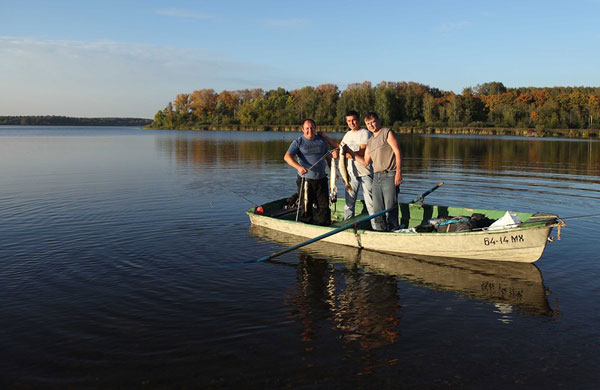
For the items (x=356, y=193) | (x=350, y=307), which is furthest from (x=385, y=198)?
(x=350, y=307)

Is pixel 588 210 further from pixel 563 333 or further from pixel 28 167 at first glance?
pixel 28 167

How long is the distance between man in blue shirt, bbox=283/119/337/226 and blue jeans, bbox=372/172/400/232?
1146mm

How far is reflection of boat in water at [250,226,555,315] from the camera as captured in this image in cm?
726

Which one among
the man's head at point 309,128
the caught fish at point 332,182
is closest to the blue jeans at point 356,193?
the caught fish at point 332,182

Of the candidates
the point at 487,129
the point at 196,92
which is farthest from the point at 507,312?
the point at 196,92

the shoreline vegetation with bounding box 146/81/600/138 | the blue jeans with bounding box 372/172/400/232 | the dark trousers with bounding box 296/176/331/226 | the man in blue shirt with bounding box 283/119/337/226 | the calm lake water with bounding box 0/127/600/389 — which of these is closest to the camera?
the calm lake water with bounding box 0/127/600/389

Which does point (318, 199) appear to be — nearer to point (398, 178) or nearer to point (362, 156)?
point (362, 156)

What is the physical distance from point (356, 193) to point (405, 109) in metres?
114

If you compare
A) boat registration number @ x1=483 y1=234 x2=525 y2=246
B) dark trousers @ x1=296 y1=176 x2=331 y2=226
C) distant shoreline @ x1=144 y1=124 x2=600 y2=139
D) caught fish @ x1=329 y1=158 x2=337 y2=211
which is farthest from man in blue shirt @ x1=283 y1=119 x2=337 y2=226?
distant shoreline @ x1=144 y1=124 x2=600 y2=139

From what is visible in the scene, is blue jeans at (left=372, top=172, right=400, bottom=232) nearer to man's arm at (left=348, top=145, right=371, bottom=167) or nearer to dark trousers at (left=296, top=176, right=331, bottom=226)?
man's arm at (left=348, top=145, right=371, bottom=167)

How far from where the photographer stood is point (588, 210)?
14117 millimetres

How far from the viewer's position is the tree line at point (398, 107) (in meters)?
104

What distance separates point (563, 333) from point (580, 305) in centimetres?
123

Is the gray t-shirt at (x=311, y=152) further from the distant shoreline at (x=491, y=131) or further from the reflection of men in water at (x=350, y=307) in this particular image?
the distant shoreline at (x=491, y=131)
